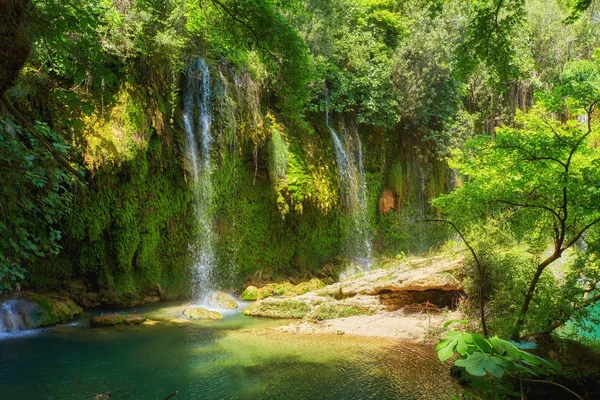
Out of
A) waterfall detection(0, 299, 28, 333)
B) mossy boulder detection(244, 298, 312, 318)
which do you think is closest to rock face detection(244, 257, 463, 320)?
mossy boulder detection(244, 298, 312, 318)

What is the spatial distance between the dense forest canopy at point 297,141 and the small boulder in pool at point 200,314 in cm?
263

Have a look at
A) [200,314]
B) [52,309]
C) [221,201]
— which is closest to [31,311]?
[52,309]

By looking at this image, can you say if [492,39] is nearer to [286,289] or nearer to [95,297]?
[286,289]

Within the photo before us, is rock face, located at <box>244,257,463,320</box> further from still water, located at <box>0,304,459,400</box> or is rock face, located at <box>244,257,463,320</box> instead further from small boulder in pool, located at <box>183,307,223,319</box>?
still water, located at <box>0,304,459,400</box>

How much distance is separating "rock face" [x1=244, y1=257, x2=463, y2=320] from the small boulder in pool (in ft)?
3.04

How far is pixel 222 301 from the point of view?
12.6 m

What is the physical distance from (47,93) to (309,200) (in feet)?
29.9

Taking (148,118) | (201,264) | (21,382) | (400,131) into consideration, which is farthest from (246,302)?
(400,131)

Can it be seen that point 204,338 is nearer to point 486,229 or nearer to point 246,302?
point 246,302

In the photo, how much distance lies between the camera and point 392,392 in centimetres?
607

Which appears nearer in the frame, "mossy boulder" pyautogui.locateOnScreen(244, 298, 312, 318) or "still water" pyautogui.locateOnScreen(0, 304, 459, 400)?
"still water" pyautogui.locateOnScreen(0, 304, 459, 400)

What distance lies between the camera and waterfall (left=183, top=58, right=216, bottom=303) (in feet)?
45.1

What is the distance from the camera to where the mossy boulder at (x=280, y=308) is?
36.6 ft

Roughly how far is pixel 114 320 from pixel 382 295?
689 centimetres
